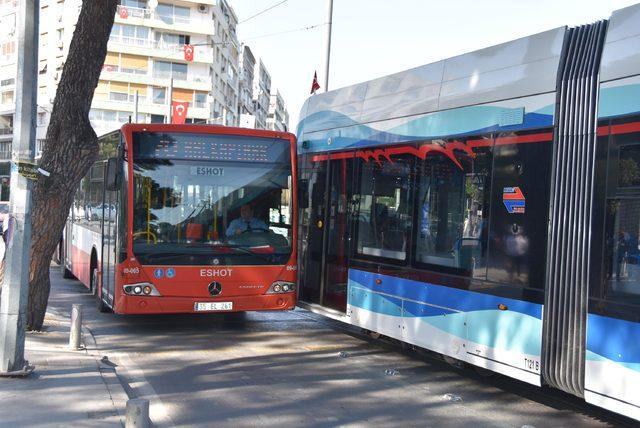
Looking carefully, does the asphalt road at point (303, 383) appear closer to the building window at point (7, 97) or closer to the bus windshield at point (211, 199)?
the bus windshield at point (211, 199)

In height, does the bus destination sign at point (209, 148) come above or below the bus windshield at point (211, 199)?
above

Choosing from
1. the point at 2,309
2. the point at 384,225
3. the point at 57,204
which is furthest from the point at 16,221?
the point at 384,225

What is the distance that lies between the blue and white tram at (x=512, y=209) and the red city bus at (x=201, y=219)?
1.27 m

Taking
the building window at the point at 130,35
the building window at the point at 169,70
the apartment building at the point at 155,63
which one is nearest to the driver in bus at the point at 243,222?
the apartment building at the point at 155,63

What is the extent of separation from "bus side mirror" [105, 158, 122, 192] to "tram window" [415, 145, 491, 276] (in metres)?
4.31

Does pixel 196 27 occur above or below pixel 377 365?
above

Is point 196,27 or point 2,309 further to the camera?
point 196,27

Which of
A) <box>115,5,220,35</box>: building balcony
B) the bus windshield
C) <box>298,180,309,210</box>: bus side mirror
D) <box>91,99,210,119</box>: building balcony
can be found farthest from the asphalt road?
<box>115,5,220,35</box>: building balcony

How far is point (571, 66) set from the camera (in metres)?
5.86

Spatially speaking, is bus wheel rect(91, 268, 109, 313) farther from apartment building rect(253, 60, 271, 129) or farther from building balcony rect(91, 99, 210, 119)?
apartment building rect(253, 60, 271, 129)

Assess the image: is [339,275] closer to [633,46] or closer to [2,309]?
[2,309]

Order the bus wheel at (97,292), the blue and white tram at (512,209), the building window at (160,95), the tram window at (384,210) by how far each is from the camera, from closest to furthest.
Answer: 1. the blue and white tram at (512,209)
2. the tram window at (384,210)
3. the bus wheel at (97,292)
4. the building window at (160,95)

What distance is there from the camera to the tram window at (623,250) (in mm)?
5113

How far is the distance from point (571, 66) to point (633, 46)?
2.07 feet
